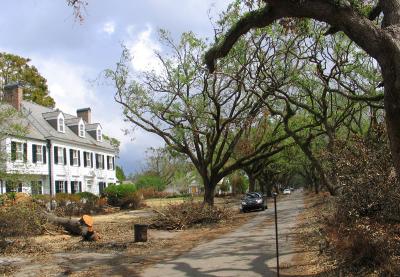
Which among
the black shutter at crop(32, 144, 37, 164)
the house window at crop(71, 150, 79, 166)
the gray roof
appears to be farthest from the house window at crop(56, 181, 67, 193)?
the black shutter at crop(32, 144, 37, 164)

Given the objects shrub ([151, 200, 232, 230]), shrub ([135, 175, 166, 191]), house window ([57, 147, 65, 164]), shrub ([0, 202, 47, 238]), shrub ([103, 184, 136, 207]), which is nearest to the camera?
shrub ([0, 202, 47, 238])

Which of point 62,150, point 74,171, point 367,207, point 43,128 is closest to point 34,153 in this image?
point 43,128

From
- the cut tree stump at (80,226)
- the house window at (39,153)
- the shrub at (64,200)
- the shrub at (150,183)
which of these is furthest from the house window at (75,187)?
the cut tree stump at (80,226)

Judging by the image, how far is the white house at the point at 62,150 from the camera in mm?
43125

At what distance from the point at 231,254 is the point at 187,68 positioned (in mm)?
16556

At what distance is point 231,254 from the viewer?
46.4 ft

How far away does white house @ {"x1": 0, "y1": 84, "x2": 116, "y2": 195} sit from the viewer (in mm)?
43125

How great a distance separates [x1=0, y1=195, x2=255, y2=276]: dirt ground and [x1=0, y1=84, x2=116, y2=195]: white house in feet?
56.3

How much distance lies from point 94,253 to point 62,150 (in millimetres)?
33084

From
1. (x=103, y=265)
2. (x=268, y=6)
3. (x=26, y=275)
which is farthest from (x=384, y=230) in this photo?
(x=26, y=275)

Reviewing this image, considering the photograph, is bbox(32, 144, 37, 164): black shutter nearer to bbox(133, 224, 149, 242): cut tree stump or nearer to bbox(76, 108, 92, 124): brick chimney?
bbox(76, 108, 92, 124): brick chimney

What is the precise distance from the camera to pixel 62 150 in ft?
156

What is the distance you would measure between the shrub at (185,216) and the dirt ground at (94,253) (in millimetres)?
1390

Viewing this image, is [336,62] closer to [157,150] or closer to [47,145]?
[157,150]
